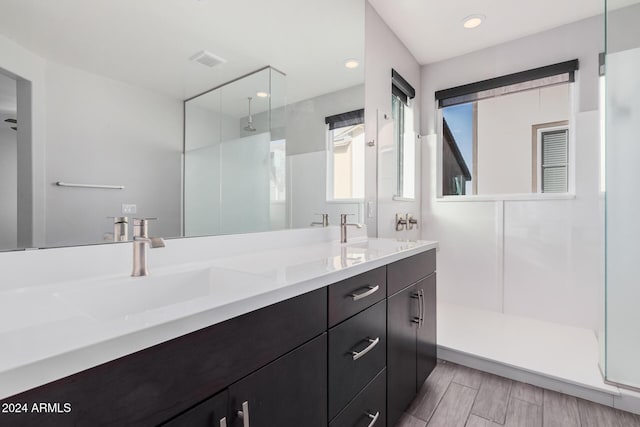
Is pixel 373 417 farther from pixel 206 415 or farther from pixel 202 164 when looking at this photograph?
pixel 202 164

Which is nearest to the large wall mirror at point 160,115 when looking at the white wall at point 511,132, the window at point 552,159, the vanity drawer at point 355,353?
the vanity drawer at point 355,353

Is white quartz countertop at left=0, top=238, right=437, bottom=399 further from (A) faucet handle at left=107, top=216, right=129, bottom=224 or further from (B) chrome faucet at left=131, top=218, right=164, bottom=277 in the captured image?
(A) faucet handle at left=107, top=216, right=129, bottom=224

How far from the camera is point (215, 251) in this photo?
118cm

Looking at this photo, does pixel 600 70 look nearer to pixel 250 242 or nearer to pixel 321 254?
pixel 321 254

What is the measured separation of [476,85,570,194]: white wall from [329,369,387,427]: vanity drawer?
233 cm

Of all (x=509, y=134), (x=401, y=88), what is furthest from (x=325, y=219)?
(x=509, y=134)

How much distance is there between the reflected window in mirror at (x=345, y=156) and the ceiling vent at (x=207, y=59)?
29.7 inches

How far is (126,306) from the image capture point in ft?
2.58

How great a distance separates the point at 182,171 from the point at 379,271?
84 cm

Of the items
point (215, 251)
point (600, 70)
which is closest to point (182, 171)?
point (215, 251)

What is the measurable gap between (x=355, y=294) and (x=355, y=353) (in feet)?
0.64

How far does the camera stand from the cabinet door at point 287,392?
2.10 feet

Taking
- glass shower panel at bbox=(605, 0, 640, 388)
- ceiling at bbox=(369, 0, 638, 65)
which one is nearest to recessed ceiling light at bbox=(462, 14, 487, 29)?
ceiling at bbox=(369, 0, 638, 65)

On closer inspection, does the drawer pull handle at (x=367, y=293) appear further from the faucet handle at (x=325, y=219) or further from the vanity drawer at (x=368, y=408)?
the faucet handle at (x=325, y=219)
